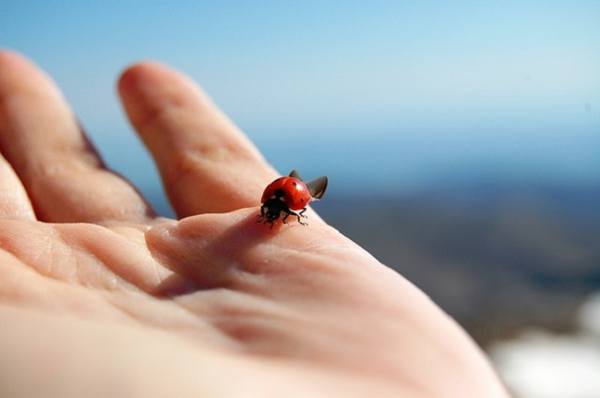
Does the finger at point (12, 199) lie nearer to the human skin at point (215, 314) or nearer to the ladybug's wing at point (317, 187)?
the human skin at point (215, 314)

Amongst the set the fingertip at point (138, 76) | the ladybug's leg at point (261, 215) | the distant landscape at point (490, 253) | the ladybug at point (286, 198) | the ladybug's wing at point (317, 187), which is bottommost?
the ladybug's leg at point (261, 215)

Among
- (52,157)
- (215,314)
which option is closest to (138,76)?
(52,157)

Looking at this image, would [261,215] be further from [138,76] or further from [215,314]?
[138,76]

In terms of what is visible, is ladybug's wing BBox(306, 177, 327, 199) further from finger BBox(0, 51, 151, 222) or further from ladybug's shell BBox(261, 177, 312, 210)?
finger BBox(0, 51, 151, 222)

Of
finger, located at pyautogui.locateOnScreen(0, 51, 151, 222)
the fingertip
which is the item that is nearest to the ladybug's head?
finger, located at pyautogui.locateOnScreen(0, 51, 151, 222)

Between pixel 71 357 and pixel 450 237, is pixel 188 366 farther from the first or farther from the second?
pixel 450 237

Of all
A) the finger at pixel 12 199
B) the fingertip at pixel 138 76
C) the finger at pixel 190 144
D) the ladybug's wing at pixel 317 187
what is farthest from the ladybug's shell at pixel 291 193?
the fingertip at pixel 138 76

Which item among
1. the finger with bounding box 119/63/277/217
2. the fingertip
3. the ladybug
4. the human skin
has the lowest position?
the human skin
